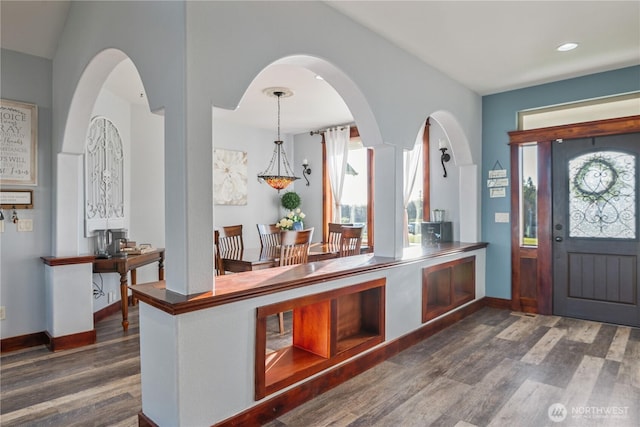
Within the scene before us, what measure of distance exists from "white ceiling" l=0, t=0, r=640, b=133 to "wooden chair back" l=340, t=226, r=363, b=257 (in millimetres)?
1749

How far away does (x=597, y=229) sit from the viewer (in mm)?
4074

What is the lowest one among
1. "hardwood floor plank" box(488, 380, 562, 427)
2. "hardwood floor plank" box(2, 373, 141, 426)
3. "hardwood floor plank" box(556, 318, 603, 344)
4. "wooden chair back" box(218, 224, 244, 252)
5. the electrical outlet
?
"hardwood floor plank" box(488, 380, 562, 427)

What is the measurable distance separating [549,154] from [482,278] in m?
1.65

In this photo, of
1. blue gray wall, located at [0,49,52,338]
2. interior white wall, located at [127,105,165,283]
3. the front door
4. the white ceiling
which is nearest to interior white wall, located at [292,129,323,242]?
the white ceiling

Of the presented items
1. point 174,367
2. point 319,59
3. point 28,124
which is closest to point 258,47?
point 319,59

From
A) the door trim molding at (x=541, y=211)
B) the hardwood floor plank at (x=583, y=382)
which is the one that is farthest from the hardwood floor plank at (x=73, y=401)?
the door trim molding at (x=541, y=211)

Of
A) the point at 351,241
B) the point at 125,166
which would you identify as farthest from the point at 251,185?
the point at 351,241

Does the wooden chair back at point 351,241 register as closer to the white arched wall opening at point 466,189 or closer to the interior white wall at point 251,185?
the white arched wall opening at point 466,189

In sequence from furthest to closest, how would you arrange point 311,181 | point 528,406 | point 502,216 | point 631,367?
point 311,181, point 502,216, point 631,367, point 528,406

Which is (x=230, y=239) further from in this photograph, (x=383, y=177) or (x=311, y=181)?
(x=311, y=181)

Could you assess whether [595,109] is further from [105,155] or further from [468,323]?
[105,155]

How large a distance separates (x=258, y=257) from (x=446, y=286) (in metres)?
2.07

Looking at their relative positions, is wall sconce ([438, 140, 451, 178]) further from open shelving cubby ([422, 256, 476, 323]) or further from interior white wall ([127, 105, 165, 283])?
interior white wall ([127, 105, 165, 283])

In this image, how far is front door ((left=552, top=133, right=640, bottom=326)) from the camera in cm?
391
